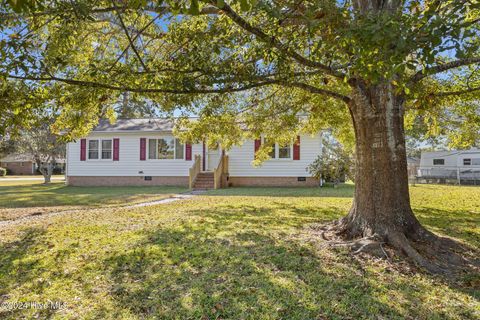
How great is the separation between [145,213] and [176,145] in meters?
10.1

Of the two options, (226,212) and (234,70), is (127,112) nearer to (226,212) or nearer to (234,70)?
(226,212)

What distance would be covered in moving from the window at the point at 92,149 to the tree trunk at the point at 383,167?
17.3m

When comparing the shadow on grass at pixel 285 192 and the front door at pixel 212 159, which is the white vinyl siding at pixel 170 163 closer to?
the front door at pixel 212 159

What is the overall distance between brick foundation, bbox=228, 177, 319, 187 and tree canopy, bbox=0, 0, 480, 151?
945cm

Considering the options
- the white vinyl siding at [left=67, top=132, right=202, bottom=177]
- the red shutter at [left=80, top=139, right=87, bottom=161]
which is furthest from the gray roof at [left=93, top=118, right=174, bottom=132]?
the red shutter at [left=80, top=139, right=87, bottom=161]

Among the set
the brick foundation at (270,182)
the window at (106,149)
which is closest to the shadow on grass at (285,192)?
the brick foundation at (270,182)

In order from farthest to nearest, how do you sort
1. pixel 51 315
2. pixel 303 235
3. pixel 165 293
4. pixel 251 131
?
1. pixel 251 131
2. pixel 303 235
3. pixel 165 293
4. pixel 51 315

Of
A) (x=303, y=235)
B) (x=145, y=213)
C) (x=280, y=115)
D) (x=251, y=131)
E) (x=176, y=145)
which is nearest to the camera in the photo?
(x=303, y=235)

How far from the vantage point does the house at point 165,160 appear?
667 inches

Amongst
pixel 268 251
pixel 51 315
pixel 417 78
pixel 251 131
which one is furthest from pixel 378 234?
pixel 251 131

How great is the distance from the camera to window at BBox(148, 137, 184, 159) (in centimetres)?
1778

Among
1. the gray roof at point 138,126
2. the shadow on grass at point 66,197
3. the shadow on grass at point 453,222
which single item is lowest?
the shadow on grass at point 453,222

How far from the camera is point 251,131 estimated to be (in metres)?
10.1

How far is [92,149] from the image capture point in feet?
→ 61.1
